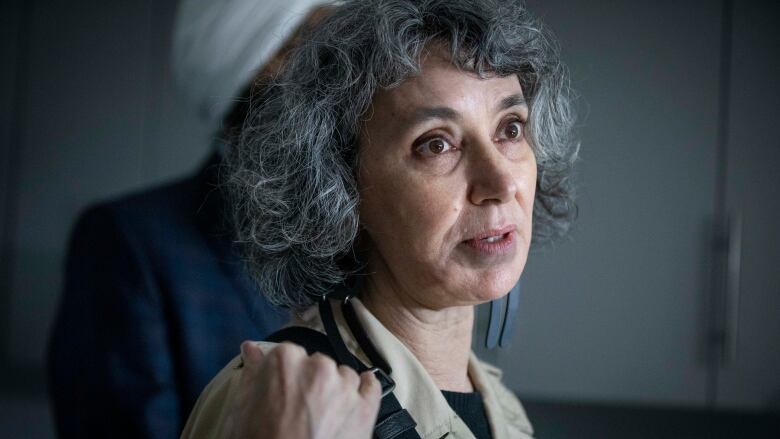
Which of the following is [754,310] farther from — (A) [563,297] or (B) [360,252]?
(B) [360,252]

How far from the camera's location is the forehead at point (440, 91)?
2.88 ft

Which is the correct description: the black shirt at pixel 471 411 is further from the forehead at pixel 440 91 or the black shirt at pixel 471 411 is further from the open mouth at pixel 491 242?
the forehead at pixel 440 91

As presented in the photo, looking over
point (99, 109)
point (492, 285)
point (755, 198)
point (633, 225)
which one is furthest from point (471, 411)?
point (99, 109)

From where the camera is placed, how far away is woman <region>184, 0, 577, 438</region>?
88 cm

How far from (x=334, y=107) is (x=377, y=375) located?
34 cm

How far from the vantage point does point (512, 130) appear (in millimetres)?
955

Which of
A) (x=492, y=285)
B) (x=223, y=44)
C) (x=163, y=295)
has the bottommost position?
(x=163, y=295)

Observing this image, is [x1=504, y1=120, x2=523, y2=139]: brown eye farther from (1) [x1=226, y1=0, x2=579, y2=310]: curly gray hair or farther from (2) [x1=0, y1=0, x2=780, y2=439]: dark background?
(2) [x1=0, y1=0, x2=780, y2=439]: dark background

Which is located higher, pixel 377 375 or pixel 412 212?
pixel 412 212

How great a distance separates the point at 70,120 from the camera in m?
2.53

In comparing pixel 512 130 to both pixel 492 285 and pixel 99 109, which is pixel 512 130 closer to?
pixel 492 285

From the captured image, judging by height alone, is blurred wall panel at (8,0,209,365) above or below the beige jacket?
above

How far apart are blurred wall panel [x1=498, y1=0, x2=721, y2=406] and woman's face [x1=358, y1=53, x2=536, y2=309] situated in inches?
54.3

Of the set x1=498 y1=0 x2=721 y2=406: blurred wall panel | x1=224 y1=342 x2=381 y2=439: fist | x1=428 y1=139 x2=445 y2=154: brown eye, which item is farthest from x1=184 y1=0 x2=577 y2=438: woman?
x1=498 y1=0 x2=721 y2=406: blurred wall panel
